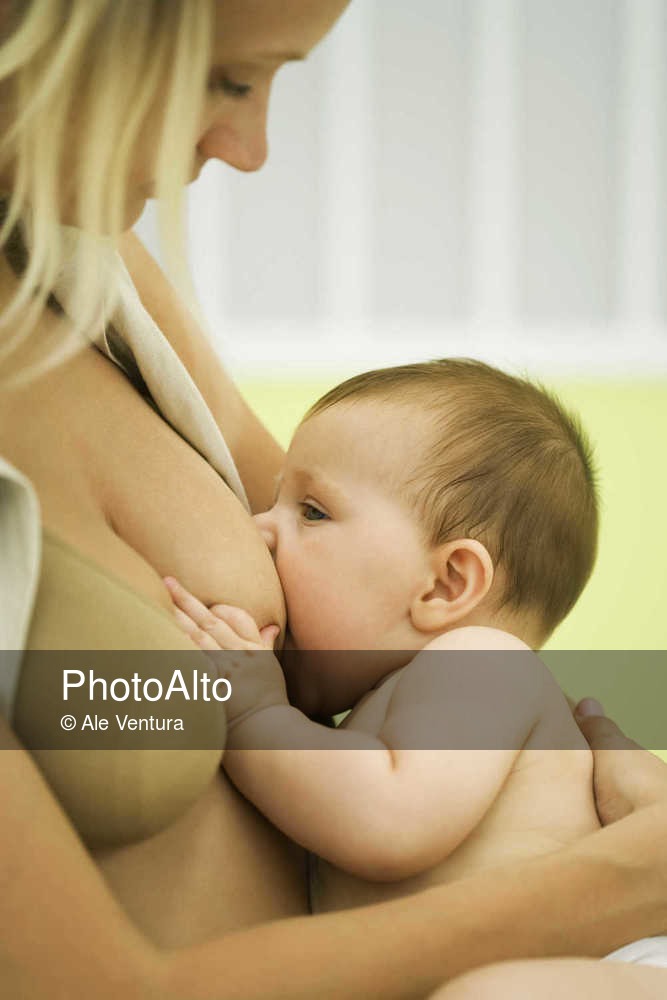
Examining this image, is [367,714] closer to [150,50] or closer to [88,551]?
[88,551]

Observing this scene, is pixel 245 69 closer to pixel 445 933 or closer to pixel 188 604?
pixel 188 604

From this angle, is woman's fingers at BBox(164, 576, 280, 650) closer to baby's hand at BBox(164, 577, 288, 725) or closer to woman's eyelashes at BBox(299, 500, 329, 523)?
baby's hand at BBox(164, 577, 288, 725)

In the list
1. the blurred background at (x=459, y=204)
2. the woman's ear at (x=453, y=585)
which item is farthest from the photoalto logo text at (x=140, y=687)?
the blurred background at (x=459, y=204)

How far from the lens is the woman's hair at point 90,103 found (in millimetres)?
691

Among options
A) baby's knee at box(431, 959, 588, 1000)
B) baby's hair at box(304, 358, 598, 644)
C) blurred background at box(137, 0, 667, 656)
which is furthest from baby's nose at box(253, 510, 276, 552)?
blurred background at box(137, 0, 667, 656)

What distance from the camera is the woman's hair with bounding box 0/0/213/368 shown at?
0.69m

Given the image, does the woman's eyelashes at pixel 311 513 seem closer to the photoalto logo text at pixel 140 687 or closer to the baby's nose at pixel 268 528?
the baby's nose at pixel 268 528

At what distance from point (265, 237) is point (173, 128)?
12.4 ft

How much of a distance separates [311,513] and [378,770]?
262 mm

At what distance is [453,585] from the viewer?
2.94 feet

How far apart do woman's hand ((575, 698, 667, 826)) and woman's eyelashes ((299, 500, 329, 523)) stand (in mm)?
282

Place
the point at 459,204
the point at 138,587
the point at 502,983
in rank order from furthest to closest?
the point at 459,204 → the point at 138,587 → the point at 502,983
